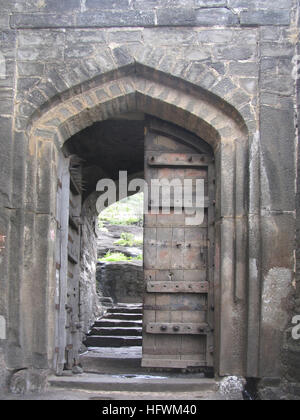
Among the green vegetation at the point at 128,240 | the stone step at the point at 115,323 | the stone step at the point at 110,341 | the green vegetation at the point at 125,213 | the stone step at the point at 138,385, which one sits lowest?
the stone step at the point at 110,341

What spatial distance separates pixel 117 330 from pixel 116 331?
0.02 metres

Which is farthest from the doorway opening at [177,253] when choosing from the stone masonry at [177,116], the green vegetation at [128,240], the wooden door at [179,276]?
the green vegetation at [128,240]

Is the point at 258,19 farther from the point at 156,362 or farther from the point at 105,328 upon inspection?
the point at 105,328

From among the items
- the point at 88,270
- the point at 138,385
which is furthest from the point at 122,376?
the point at 88,270

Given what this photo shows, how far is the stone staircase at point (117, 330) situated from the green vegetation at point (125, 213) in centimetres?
896

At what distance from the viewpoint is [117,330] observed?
28.5 feet

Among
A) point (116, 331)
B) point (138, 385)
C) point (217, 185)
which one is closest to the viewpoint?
point (138, 385)

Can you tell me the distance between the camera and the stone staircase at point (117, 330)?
319 inches

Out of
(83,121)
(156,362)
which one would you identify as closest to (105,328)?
(156,362)

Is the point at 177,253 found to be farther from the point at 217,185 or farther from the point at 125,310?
the point at 125,310

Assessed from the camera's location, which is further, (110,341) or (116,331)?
(116,331)

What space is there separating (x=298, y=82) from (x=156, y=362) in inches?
112

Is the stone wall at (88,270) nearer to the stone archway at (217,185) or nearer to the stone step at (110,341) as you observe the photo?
the stone step at (110,341)

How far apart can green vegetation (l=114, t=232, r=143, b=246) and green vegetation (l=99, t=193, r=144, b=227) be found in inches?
82.2
